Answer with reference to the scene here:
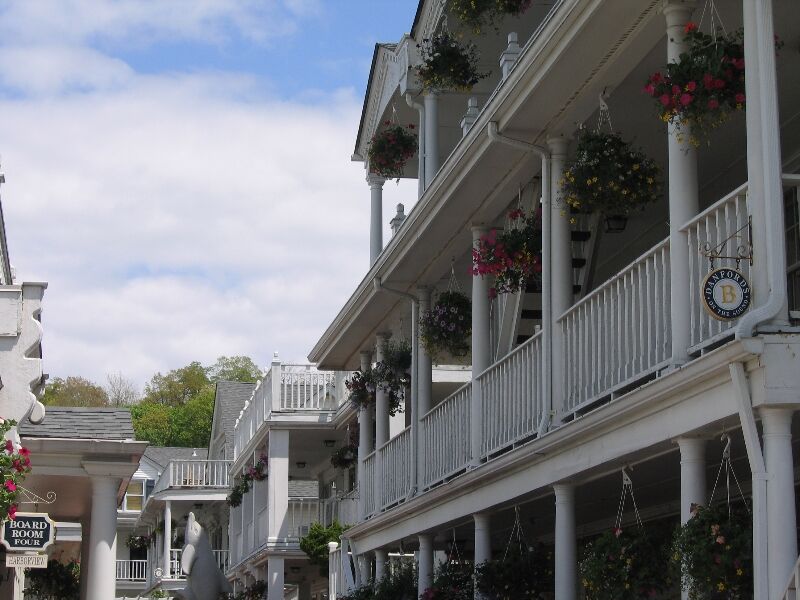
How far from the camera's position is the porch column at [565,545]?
1067 centimetres

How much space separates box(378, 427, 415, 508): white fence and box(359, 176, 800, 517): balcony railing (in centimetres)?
100

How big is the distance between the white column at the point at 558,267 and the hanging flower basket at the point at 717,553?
3270 mm

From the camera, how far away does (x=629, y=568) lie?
902 cm

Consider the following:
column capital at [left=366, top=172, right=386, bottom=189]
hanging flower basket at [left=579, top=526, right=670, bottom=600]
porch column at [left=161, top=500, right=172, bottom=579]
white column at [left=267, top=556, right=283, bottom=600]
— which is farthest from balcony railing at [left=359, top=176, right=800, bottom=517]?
porch column at [left=161, top=500, right=172, bottom=579]

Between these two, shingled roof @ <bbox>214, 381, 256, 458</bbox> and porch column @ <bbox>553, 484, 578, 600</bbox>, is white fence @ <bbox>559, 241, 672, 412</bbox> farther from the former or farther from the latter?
shingled roof @ <bbox>214, 381, 256, 458</bbox>

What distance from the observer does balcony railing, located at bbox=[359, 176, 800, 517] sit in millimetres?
8234

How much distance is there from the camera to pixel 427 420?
52.0ft

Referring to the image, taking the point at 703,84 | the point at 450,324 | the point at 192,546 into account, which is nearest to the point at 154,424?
the point at 192,546

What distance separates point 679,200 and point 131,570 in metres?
54.1

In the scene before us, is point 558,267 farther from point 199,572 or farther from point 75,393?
point 75,393

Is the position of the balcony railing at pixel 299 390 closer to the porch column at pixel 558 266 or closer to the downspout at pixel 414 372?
the downspout at pixel 414 372

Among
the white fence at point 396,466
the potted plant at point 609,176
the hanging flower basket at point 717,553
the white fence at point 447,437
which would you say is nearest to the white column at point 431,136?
the white fence at point 447,437

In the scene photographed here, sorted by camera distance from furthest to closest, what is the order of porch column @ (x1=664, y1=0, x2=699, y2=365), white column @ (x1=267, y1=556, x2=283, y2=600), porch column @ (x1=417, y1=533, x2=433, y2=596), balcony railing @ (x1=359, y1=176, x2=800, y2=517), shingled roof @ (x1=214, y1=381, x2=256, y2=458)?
shingled roof @ (x1=214, y1=381, x2=256, y2=458) → white column @ (x1=267, y1=556, x2=283, y2=600) → porch column @ (x1=417, y1=533, x2=433, y2=596) → porch column @ (x1=664, y1=0, x2=699, y2=365) → balcony railing @ (x1=359, y1=176, x2=800, y2=517)

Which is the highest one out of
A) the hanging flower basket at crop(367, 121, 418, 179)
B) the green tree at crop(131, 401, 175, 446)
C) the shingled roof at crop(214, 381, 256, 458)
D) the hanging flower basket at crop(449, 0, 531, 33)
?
the green tree at crop(131, 401, 175, 446)
